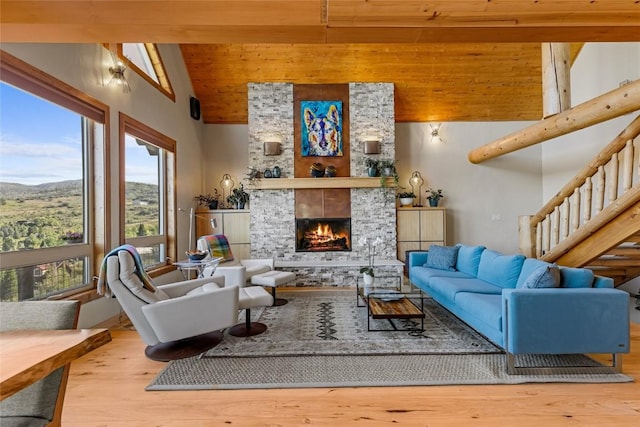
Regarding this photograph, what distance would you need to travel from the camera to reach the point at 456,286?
3719 mm

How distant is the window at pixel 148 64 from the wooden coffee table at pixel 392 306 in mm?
4346

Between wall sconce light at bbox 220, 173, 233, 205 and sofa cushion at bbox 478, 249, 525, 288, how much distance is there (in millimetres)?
4997

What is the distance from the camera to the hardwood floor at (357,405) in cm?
208

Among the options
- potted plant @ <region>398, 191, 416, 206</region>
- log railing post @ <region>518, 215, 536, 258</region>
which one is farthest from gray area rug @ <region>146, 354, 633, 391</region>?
potted plant @ <region>398, 191, 416, 206</region>

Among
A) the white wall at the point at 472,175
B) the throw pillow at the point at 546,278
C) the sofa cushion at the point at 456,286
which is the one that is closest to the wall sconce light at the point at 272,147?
the white wall at the point at 472,175

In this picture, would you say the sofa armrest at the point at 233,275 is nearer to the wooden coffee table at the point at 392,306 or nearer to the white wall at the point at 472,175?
the wooden coffee table at the point at 392,306

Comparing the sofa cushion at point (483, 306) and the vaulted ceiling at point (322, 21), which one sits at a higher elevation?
the vaulted ceiling at point (322, 21)

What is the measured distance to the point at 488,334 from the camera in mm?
2895

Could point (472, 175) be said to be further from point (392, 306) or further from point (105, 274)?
point (105, 274)

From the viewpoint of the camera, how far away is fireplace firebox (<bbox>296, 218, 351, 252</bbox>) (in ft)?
21.3

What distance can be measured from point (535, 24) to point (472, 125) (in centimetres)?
551

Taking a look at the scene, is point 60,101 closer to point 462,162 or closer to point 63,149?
point 63,149

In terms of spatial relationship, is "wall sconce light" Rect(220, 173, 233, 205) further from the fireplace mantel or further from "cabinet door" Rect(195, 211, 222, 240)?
the fireplace mantel

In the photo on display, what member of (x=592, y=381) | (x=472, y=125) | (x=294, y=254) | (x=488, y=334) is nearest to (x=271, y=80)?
(x=294, y=254)
